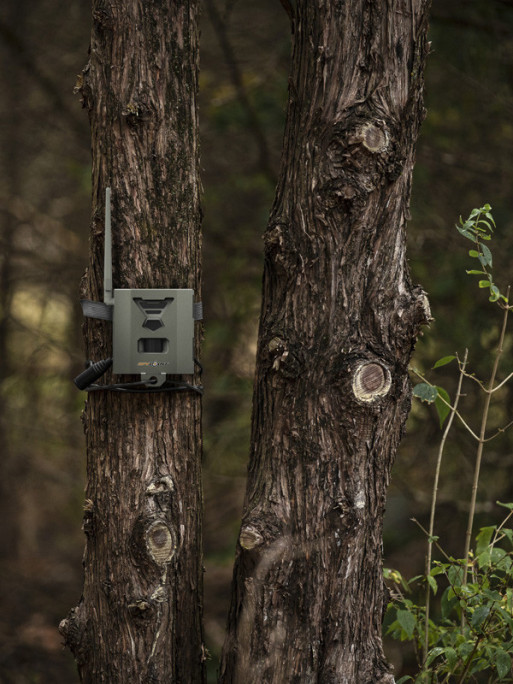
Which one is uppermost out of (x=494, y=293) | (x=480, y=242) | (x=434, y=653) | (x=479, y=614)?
(x=480, y=242)

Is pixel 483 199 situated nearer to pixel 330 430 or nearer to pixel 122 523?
pixel 330 430

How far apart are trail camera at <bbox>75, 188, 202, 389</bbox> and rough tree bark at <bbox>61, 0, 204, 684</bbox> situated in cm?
4

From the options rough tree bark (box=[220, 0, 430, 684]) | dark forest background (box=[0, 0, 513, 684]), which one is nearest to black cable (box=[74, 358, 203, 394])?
rough tree bark (box=[220, 0, 430, 684])

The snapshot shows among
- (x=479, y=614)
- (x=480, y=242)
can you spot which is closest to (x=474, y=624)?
(x=479, y=614)

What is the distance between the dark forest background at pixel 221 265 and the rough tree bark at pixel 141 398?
64.2 inches

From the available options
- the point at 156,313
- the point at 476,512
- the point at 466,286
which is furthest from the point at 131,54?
the point at 476,512

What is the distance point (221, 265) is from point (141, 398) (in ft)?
5.84

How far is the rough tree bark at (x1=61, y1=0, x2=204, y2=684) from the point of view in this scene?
162 cm

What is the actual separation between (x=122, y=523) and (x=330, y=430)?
48 cm

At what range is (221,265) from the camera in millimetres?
3348

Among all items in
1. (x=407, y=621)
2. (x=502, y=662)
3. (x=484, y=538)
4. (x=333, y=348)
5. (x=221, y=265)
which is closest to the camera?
(x=333, y=348)

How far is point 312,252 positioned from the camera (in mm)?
1616

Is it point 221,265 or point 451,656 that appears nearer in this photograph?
point 451,656

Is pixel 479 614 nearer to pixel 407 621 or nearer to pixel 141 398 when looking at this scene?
pixel 407 621
